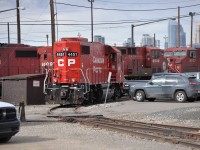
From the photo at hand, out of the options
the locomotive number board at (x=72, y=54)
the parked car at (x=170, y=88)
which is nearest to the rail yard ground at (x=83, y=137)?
the parked car at (x=170, y=88)

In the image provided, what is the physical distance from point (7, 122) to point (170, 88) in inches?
676

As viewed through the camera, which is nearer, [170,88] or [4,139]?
[4,139]

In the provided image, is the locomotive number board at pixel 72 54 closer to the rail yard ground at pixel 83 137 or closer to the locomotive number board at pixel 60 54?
the locomotive number board at pixel 60 54

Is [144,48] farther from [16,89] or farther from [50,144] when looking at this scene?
[50,144]

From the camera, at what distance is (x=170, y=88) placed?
87.2ft

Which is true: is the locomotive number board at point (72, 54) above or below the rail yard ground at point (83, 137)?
above

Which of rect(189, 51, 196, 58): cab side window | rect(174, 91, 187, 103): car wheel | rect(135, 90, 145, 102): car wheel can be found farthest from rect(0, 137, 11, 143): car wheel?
rect(189, 51, 196, 58): cab side window

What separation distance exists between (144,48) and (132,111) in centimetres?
2042

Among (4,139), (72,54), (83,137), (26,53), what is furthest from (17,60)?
(4,139)

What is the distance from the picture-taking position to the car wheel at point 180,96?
2613 centimetres

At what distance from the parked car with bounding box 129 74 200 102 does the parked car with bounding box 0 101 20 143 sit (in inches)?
653

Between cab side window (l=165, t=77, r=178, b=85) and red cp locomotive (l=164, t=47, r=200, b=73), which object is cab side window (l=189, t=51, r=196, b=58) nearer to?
red cp locomotive (l=164, t=47, r=200, b=73)

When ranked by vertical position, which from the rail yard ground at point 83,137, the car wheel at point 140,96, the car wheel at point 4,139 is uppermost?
the car wheel at point 140,96

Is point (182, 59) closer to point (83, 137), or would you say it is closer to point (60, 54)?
point (60, 54)
